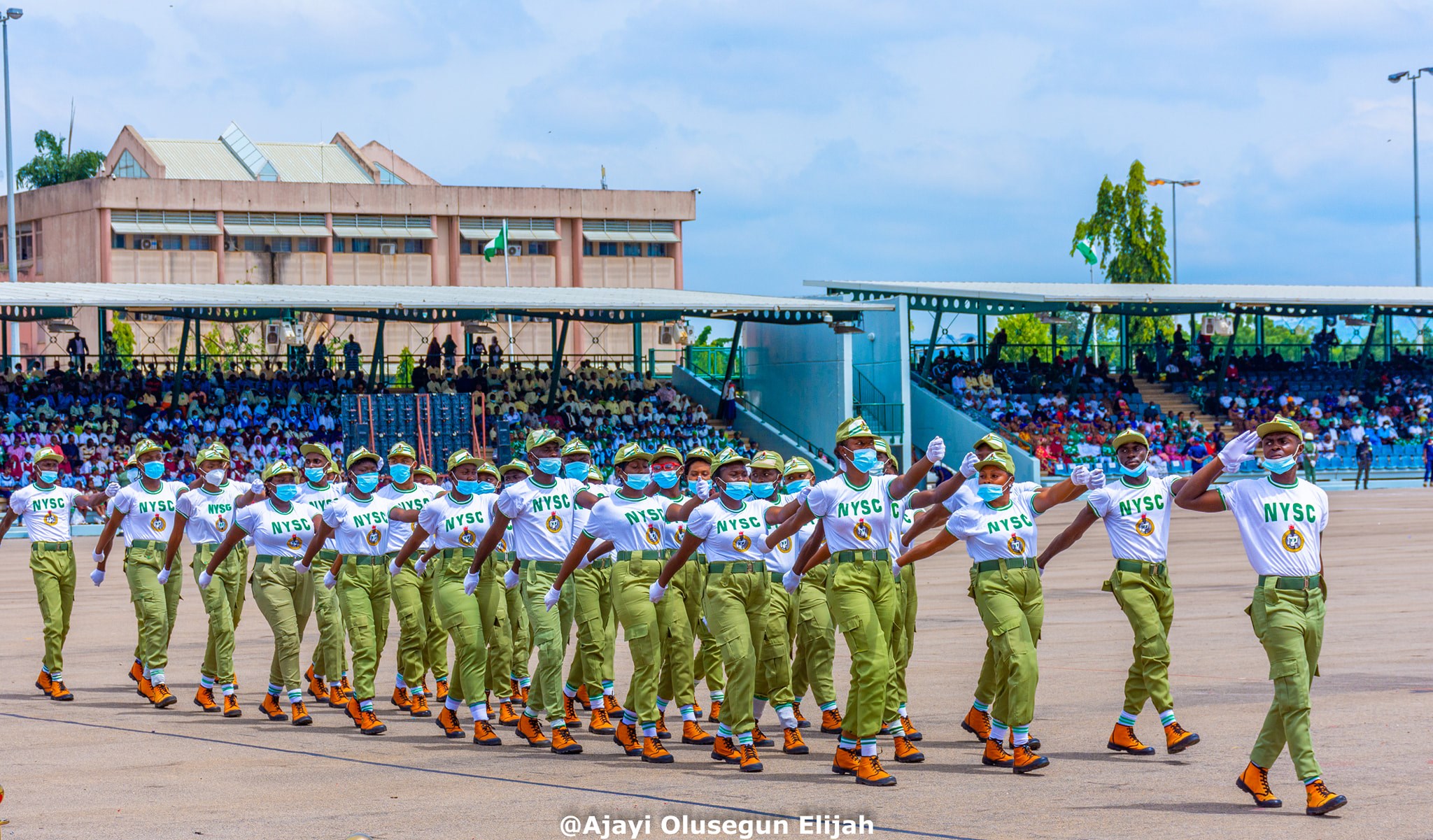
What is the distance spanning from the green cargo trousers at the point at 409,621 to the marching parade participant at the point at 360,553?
0.16 m

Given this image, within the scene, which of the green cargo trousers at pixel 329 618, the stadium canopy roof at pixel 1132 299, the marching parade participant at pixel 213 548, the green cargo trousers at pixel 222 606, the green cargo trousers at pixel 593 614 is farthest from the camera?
the stadium canopy roof at pixel 1132 299

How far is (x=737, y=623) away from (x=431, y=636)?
3645mm

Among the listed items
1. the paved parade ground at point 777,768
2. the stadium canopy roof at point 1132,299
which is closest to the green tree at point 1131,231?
the stadium canopy roof at point 1132,299

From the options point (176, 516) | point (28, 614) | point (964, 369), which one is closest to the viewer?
point (176, 516)

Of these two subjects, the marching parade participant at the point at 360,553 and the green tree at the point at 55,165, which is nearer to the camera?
the marching parade participant at the point at 360,553

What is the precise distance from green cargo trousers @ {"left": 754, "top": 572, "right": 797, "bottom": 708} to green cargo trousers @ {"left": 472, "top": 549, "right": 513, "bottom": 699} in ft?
6.31

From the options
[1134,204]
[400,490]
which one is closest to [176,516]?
[400,490]

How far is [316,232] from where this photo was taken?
7794 cm

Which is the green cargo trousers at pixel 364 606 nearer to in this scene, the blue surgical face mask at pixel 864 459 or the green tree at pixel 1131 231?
the blue surgical face mask at pixel 864 459

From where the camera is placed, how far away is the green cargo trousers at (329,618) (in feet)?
42.0

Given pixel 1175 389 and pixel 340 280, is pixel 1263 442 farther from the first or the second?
pixel 340 280

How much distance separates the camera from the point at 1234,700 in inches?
477

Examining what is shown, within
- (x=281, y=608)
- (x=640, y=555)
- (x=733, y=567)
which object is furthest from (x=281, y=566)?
(x=733, y=567)

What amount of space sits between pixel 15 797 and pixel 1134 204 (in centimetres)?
5752
